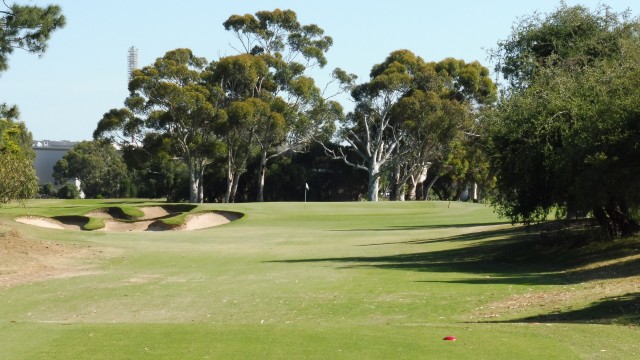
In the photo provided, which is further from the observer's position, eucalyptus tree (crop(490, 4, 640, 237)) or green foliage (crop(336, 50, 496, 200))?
green foliage (crop(336, 50, 496, 200))

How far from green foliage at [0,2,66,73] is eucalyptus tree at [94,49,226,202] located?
52206 mm

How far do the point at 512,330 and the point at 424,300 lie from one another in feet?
20.1

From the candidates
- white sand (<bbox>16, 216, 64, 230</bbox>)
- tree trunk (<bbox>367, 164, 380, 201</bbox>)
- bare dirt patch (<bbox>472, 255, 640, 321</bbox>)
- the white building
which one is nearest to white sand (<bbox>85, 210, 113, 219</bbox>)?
white sand (<bbox>16, 216, 64, 230</bbox>)

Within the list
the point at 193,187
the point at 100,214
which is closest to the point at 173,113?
the point at 193,187

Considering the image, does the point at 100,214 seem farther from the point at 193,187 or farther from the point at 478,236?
the point at 478,236

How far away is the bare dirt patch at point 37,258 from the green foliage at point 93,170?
10298cm

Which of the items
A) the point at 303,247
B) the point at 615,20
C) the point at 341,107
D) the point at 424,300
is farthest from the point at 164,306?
the point at 341,107

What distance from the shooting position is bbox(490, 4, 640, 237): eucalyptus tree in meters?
24.7

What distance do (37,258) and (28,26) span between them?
8.10 metres

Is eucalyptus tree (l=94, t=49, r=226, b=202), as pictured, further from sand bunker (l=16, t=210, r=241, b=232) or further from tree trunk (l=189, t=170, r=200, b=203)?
sand bunker (l=16, t=210, r=241, b=232)

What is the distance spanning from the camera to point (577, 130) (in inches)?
1036

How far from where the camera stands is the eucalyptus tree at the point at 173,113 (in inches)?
3297

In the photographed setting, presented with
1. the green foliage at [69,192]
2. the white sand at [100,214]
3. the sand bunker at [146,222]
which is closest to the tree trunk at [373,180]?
the sand bunker at [146,222]

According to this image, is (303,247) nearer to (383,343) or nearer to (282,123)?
(383,343)
